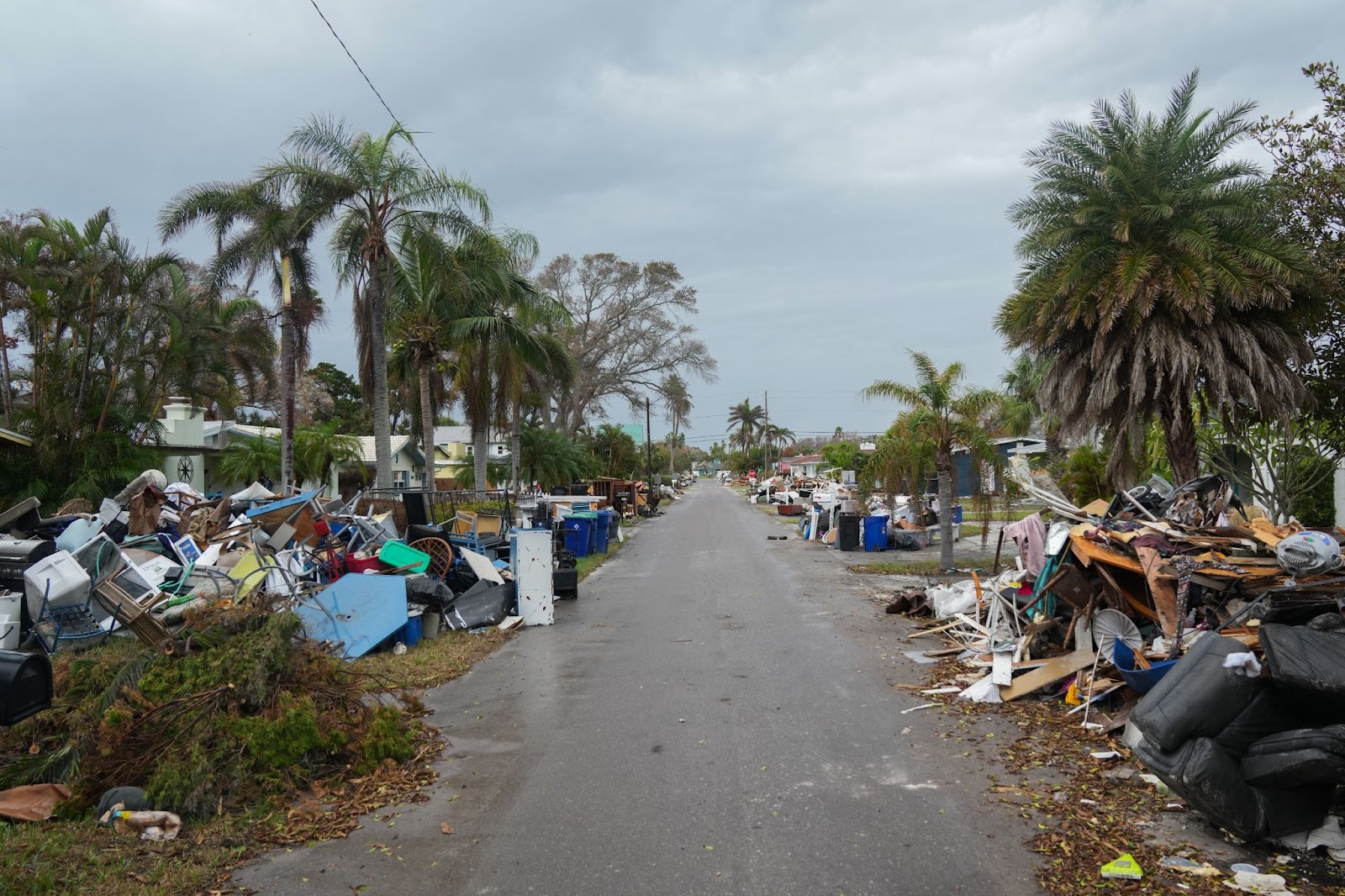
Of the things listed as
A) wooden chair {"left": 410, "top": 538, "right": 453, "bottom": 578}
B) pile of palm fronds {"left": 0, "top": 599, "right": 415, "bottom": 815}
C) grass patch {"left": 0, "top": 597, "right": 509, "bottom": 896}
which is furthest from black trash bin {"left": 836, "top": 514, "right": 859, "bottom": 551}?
pile of palm fronds {"left": 0, "top": 599, "right": 415, "bottom": 815}

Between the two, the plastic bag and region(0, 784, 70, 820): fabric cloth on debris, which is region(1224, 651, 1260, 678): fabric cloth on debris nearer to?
the plastic bag

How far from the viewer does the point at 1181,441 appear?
1416cm

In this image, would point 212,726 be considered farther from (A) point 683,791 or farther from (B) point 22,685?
(A) point 683,791

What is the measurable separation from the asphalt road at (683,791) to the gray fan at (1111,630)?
1.76 meters

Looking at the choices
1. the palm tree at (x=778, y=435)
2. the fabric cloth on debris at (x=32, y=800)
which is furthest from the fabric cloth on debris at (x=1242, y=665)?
the palm tree at (x=778, y=435)

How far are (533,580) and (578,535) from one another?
10650mm

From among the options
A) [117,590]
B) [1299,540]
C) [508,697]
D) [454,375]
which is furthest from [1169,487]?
[454,375]

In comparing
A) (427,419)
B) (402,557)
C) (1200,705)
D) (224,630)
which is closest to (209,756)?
(224,630)

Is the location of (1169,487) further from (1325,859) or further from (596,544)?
(596,544)

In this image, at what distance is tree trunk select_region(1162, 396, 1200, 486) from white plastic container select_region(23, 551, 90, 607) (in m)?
14.9

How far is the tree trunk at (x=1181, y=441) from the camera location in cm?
1385

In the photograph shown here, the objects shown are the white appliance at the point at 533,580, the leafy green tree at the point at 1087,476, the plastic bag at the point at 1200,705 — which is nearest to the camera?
the plastic bag at the point at 1200,705

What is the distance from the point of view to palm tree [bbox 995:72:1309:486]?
12727mm

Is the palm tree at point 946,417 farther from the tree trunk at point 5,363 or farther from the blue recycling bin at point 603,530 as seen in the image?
the tree trunk at point 5,363
